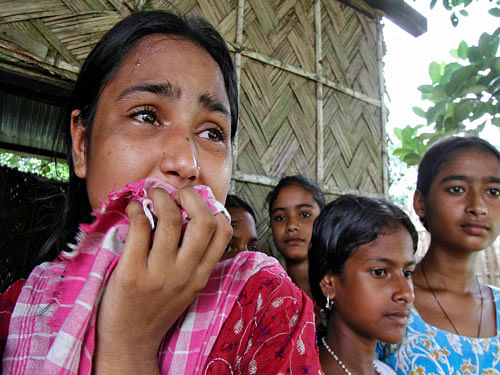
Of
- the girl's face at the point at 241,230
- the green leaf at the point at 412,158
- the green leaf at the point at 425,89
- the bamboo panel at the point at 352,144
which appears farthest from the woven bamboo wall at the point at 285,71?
the green leaf at the point at 425,89

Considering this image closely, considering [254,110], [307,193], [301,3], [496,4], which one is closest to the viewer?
[496,4]

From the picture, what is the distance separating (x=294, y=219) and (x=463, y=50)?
197 cm

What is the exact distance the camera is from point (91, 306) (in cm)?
67

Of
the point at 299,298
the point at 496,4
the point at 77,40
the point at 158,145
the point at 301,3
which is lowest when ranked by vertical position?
the point at 299,298

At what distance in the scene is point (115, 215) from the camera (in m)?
0.78

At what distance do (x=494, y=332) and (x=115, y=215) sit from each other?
229cm

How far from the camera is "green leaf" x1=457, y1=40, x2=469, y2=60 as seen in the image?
2757 mm

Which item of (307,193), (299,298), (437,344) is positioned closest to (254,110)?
(307,193)

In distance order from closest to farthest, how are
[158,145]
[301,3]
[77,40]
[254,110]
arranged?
[158,145]
[77,40]
[254,110]
[301,3]

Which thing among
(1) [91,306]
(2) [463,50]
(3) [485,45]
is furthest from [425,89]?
(1) [91,306]

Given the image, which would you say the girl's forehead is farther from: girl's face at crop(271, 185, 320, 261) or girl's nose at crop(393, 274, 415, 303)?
girl's face at crop(271, 185, 320, 261)

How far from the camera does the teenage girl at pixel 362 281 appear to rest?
5.90ft

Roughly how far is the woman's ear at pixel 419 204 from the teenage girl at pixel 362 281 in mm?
182

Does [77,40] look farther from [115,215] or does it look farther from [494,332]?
[494,332]
